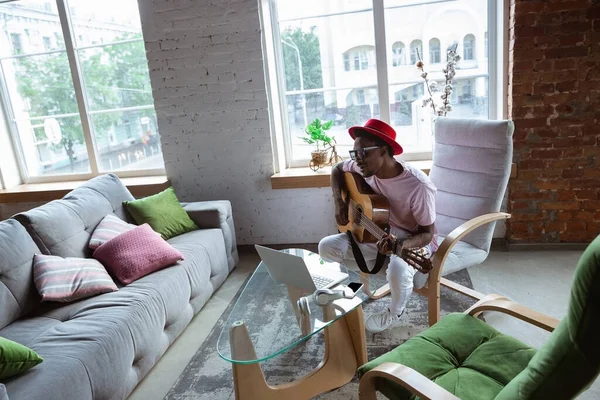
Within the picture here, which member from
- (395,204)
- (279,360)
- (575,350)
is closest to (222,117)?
(395,204)

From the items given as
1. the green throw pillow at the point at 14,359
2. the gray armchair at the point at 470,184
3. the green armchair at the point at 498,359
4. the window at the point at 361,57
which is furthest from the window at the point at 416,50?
the green throw pillow at the point at 14,359

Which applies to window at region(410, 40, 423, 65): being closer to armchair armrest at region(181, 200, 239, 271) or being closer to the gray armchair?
the gray armchair

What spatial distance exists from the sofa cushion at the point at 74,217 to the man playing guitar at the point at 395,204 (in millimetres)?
1635

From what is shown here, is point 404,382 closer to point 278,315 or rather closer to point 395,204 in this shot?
point 278,315

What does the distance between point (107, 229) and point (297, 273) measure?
4.64 feet

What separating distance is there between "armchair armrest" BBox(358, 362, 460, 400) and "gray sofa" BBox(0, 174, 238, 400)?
109 centimetres

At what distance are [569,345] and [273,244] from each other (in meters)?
2.96

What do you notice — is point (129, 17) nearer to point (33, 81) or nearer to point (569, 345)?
point (33, 81)

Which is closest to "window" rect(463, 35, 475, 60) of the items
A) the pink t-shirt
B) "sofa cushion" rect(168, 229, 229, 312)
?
the pink t-shirt

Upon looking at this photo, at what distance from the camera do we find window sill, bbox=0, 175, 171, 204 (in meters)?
3.82

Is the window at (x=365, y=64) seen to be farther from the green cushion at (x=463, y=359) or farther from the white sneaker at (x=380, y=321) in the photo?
the green cushion at (x=463, y=359)

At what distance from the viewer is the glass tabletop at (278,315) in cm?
172

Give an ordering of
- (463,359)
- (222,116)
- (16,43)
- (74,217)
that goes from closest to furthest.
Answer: (463,359), (74,217), (222,116), (16,43)

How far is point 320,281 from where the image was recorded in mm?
2094
